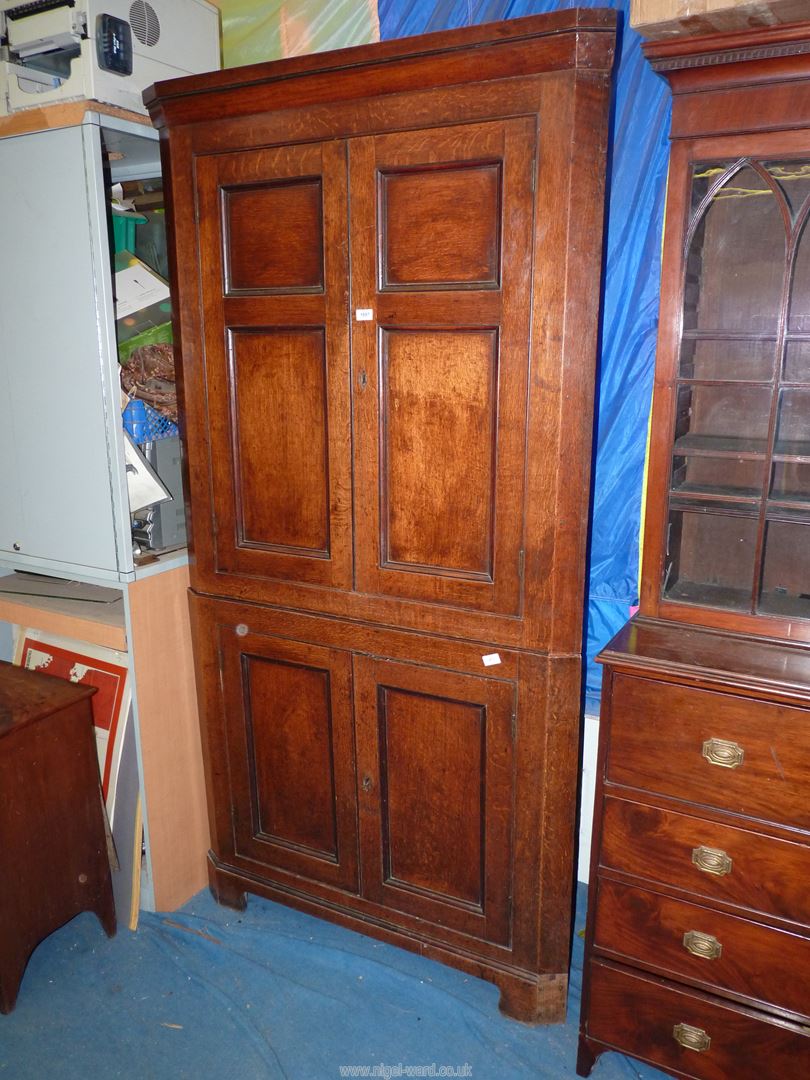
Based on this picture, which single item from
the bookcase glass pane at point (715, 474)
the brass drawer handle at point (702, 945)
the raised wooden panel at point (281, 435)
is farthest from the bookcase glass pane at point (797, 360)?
the brass drawer handle at point (702, 945)

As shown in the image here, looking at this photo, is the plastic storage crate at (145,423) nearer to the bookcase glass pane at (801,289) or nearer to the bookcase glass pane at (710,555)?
the bookcase glass pane at (710,555)

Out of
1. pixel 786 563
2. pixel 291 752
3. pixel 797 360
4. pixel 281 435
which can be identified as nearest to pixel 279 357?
pixel 281 435

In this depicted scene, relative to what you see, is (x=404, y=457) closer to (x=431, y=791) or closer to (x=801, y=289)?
(x=431, y=791)

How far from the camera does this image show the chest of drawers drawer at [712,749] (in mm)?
1421

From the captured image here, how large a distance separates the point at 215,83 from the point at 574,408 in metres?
1.06

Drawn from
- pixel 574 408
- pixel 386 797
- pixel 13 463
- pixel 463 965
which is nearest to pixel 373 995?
pixel 463 965

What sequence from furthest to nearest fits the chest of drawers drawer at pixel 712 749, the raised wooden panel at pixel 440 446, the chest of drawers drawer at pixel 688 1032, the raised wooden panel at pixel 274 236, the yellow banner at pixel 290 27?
the yellow banner at pixel 290 27
the raised wooden panel at pixel 274 236
the raised wooden panel at pixel 440 446
the chest of drawers drawer at pixel 688 1032
the chest of drawers drawer at pixel 712 749

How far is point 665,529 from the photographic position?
169 cm

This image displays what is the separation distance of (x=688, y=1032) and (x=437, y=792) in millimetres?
690

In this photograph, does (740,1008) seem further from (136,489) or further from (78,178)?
(78,178)

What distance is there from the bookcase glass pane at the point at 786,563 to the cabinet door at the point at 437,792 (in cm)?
63

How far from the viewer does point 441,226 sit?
5.22 feet

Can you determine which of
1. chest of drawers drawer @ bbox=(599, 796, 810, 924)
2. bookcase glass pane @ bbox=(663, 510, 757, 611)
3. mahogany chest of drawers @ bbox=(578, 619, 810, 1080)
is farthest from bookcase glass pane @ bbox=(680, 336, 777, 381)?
chest of drawers drawer @ bbox=(599, 796, 810, 924)

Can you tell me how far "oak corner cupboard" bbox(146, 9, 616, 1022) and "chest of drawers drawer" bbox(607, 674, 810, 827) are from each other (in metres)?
0.15
